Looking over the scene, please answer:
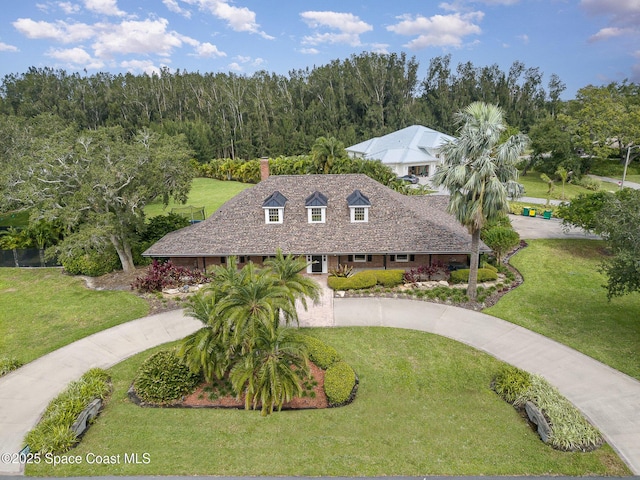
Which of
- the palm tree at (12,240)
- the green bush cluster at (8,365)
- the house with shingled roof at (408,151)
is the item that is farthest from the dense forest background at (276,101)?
the green bush cluster at (8,365)

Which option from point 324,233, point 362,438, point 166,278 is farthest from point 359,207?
point 362,438

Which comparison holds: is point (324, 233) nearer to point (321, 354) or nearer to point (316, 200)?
→ point (316, 200)

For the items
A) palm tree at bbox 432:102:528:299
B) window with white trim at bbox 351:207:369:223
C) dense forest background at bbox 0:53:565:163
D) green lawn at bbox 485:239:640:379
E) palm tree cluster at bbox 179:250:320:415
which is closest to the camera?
palm tree cluster at bbox 179:250:320:415

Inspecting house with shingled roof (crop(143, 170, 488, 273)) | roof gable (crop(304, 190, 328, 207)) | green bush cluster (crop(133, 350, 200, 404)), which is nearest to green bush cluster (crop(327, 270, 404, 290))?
house with shingled roof (crop(143, 170, 488, 273))

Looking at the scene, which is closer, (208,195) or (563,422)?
(563,422)

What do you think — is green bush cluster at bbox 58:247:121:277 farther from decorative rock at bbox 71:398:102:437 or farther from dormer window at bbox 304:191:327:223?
decorative rock at bbox 71:398:102:437

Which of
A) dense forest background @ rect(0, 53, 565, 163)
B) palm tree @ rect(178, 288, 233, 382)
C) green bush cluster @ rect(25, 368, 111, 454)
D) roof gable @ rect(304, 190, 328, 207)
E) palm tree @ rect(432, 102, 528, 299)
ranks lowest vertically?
green bush cluster @ rect(25, 368, 111, 454)
